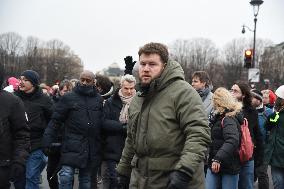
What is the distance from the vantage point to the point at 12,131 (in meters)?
4.61

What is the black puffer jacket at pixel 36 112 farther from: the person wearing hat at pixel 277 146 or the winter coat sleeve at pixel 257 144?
the person wearing hat at pixel 277 146

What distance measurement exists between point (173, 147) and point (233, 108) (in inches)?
98.1

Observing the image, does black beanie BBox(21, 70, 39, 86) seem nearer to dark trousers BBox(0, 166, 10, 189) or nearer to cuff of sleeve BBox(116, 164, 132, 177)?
dark trousers BBox(0, 166, 10, 189)

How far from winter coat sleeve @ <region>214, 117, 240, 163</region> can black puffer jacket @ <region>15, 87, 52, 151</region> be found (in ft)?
9.91

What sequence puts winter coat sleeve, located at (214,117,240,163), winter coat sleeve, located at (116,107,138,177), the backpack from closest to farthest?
1. winter coat sleeve, located at (116,107,138,177)
2. winter coat sleeve, located at (214,117,240,163)
3. the backpack

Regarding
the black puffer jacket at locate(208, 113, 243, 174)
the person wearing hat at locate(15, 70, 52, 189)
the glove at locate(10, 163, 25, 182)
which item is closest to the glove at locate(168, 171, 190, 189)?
the glove at locate(10, 163, 25, 182)

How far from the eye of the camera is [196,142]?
11.8 feet

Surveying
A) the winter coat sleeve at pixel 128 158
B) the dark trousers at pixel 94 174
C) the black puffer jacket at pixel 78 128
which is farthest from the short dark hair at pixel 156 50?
the dark trousers at pixel 94 174

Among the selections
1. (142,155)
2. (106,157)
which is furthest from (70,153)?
(142,155)

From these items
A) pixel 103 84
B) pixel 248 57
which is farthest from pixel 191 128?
pixel 248 57

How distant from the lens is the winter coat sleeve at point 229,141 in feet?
18.6

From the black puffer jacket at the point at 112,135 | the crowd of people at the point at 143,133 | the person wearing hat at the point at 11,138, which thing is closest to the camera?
the crowd of people at the point at 143,133

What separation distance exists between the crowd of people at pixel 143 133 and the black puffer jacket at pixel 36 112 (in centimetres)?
2

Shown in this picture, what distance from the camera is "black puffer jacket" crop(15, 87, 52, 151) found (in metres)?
7.20
